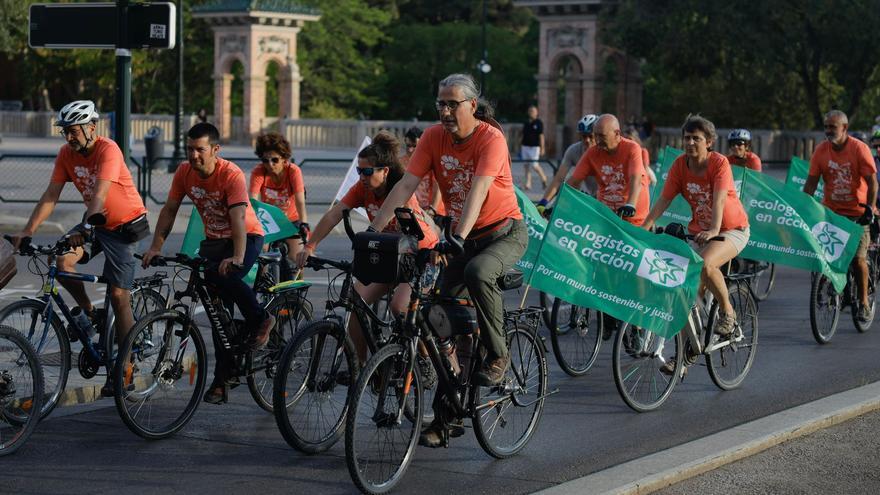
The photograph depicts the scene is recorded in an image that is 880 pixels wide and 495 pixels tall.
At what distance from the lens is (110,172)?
858 cm

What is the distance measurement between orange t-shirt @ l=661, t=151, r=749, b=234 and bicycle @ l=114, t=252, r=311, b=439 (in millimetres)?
2765

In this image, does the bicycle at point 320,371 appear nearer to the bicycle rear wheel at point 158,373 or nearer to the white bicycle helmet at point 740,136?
the bicycle rear wheel at point 158,373

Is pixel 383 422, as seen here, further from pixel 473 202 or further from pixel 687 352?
pixel 687 352

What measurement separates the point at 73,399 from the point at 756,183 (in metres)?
5.63

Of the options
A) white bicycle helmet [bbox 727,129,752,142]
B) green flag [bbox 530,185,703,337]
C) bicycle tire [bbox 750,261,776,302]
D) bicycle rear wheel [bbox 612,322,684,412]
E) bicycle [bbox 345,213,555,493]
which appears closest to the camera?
bicycle [bbox 345,213,555,493]

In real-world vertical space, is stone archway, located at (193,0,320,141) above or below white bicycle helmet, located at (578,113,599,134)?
above

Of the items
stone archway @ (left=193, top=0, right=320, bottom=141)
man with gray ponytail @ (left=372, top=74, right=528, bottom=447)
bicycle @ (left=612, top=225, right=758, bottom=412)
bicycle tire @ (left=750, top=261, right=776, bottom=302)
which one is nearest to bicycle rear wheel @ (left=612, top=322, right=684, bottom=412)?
bicycle @ (left=612, top=225, right=758, bottom=412)

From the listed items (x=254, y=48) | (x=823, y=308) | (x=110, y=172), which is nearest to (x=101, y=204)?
(x=110, y=172)

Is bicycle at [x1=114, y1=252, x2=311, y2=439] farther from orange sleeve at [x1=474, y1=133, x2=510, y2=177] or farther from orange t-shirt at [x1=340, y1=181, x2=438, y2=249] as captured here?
orange sleeve at [x1=474, y1=133, x2=510, y2=177]

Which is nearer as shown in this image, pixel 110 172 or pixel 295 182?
pixel 110 172

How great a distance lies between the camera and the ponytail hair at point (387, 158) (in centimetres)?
820

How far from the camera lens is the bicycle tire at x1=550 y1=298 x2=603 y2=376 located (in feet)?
33.4

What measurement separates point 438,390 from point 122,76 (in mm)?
6519

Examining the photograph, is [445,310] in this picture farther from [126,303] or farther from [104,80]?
[104,80]
